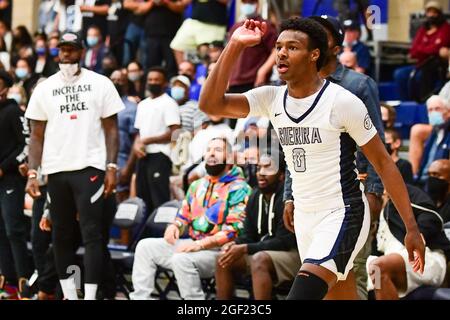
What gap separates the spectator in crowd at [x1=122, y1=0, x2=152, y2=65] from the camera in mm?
15531

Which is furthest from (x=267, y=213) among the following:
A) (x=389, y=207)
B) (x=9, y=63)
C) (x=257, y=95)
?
(x=9, y=63)

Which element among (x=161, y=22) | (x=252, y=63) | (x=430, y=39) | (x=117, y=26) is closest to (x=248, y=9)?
(x=252, y=63)

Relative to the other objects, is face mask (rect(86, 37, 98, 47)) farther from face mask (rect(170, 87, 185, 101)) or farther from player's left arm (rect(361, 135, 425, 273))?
player's left arm (rect(361, 135, 425, 273))

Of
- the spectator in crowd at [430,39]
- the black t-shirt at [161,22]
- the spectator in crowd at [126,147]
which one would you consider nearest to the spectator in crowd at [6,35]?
the black t-shirt at [161,22]

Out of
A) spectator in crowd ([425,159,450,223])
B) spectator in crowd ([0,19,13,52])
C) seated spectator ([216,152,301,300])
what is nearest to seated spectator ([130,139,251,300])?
seated spectator ([216,152,301,300])

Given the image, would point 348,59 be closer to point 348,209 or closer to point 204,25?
point 204,25

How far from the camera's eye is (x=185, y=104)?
1242cm

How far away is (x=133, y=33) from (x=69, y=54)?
22.3 feet

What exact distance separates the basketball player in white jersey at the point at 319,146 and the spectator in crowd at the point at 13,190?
17.1ft

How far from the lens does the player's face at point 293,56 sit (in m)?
5.77

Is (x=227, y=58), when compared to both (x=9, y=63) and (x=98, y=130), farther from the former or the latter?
(x=9, y=63)

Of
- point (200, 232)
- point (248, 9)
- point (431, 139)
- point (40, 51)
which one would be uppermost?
point (248, 9)

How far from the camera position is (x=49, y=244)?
10.4 metres

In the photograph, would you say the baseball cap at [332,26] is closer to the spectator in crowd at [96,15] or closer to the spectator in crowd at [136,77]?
the spectator in crowd at [136,77]
